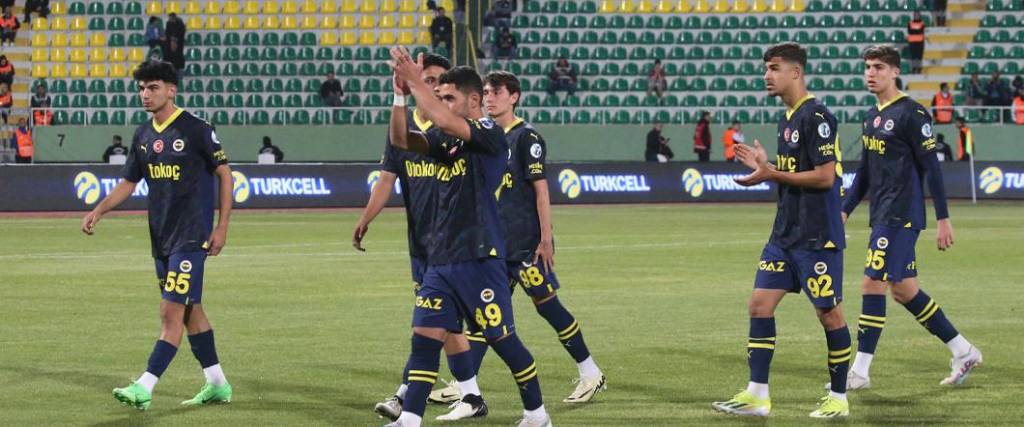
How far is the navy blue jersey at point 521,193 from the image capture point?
10.4 m

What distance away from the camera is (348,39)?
47.1 metres

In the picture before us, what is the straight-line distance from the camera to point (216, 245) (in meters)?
10.0

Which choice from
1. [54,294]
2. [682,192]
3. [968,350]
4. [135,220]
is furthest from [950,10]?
[968,350]

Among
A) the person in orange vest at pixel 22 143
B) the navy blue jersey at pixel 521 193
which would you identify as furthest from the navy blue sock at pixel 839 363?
the person in orange vest at pixel 22 143

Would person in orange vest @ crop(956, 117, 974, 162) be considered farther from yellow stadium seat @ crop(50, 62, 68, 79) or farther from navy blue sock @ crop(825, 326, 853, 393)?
navy blue sock @ crop(825, 326, 853, 393)

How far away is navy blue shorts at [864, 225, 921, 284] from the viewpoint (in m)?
10.9

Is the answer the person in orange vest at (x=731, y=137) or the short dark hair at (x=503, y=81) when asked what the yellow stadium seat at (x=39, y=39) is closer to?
the person in orange vest at (x=731, y=137)

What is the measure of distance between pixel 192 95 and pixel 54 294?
2867 cm

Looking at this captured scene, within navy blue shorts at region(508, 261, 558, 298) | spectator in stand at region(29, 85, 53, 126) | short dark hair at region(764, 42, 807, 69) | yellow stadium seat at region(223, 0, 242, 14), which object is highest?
short dark hair at region(764, 42, 807, 69)

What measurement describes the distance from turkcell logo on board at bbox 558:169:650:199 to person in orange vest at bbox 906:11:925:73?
11.0 m

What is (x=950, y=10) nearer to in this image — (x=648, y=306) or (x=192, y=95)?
(x=192, y=95)

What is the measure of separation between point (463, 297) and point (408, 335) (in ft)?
17.9

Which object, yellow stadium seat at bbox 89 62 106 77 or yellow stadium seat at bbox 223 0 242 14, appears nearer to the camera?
yellow stadium seat at bbox 89 62 106 77

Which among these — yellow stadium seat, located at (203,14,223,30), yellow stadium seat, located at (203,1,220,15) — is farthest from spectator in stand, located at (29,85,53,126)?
yellow stadium seat, located at (203,1,220,15)
